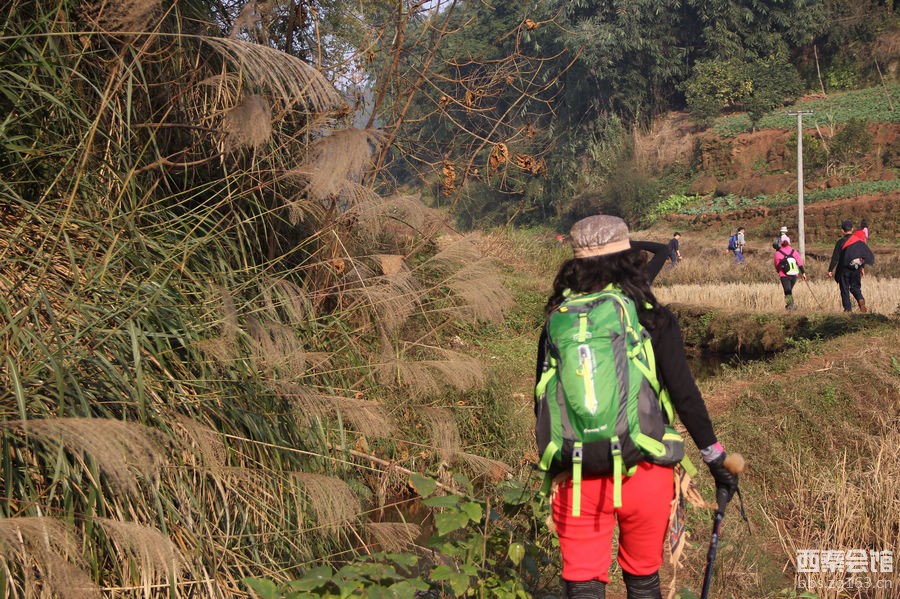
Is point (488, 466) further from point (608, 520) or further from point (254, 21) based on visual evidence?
point (254, 21)

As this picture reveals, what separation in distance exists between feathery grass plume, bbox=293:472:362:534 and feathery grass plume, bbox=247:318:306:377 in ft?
1.62

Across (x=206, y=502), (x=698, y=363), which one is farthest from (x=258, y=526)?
(x=698, y=363)

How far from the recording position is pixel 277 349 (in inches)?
154

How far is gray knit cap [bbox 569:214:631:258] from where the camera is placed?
118 inches

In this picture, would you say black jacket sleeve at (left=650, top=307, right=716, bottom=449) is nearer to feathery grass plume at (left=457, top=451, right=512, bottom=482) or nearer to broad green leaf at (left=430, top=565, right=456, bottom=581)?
broad green leaf at (left=430, top=565, right=456, bottom=581)

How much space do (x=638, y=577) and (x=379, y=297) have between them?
7.12 feet

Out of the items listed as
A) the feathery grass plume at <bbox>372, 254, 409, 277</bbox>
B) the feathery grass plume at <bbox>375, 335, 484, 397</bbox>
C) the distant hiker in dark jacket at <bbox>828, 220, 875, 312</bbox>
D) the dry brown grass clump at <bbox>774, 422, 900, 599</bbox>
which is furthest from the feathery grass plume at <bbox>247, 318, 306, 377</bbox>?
the distant hiker in dark jacket at <bbox>828, 220, 875, 312</bbox>

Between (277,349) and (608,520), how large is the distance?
1.68 m

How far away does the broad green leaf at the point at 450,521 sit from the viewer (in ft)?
10.2

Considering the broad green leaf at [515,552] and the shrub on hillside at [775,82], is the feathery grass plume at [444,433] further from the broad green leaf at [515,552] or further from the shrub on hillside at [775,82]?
the shrub on hillside at [775,82]

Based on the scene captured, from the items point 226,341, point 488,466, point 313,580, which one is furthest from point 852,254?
point 313,580

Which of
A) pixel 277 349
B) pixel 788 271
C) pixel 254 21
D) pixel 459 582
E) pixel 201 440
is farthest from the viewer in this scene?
pixel 788 271

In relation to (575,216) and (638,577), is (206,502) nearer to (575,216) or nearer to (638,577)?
(638,577)

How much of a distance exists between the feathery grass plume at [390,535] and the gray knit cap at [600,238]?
1.60 metres
